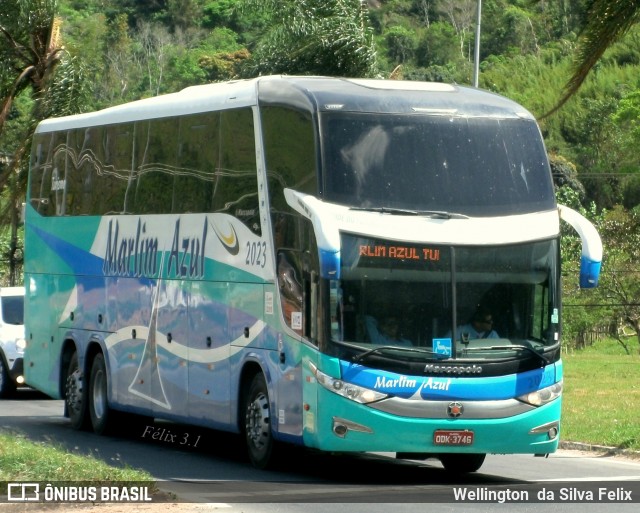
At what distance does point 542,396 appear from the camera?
44.1 feet

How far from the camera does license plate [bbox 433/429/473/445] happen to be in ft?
42.8

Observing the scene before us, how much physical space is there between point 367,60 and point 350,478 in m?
12.2

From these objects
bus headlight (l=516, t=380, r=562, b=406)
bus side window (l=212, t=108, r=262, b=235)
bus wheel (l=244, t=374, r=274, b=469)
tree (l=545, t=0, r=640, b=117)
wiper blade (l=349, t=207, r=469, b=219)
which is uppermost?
tree (l=545, t=0, r=640, b=117)

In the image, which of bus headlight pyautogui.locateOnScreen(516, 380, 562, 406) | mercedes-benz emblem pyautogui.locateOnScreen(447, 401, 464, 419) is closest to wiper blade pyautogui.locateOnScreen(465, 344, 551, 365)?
bus headlight pyautogui.locateOnScreen(516, 380, 562, 406)

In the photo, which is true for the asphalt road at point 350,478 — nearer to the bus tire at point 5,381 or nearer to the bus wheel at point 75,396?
the bus wheel at point 75,396

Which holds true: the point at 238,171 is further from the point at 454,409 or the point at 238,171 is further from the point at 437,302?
the point at 454,409

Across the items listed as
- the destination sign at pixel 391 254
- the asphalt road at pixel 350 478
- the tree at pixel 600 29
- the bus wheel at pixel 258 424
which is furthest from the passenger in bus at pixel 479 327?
the tree at pixel 600 29

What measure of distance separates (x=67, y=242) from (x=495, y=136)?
26.4 ft

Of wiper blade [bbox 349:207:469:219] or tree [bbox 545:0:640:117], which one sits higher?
tree [bbox 545:0:640:117]

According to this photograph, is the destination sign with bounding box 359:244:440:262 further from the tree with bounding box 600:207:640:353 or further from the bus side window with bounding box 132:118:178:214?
the tree with bounding box 600:207:640:353

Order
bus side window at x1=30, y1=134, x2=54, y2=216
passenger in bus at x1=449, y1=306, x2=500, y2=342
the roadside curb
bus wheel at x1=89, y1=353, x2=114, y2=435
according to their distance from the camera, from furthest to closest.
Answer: bus side window at x1=30, y1=134, x2=54, y2=216, bus wheel at x1=89, y1=353, x2=114, y2=435, the roadside curb, passenger in bus at x1=449, y1=306, x2=500, y2=342

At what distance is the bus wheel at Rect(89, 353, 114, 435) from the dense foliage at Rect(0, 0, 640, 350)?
304 centimetres

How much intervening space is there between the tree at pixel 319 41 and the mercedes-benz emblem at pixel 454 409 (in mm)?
12401

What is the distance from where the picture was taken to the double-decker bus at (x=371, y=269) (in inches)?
513
